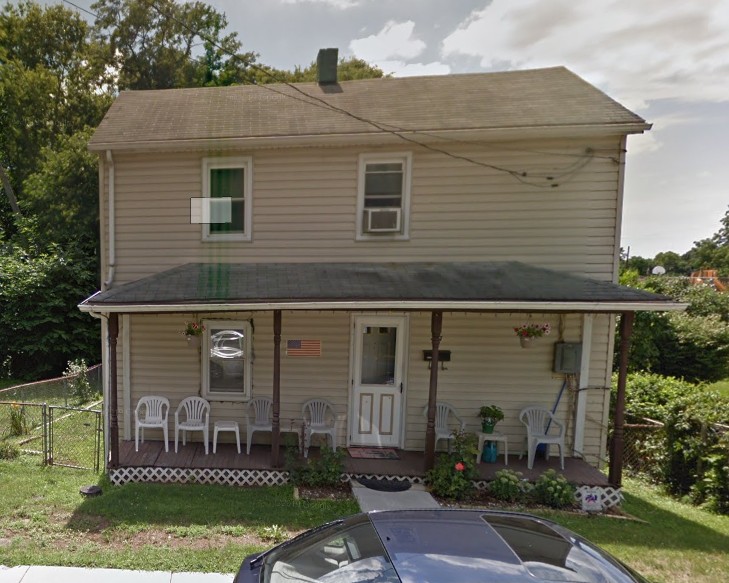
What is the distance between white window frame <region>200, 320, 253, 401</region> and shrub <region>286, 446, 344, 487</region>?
1593 mm

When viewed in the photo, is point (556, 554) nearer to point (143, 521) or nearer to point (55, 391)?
point (143, 521)

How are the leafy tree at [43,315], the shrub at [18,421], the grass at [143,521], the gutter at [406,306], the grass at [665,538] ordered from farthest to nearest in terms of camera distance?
1. the leafy tree at [43,315]
2. the shrub at [18,421]
3. the gutter at [406,306]
4. the grass at [665,538]
5. the grass at [143,521]

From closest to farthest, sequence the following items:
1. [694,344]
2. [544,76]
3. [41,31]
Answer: [544,76] < [694,344] < [41,31]

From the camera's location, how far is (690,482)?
6.14 meters

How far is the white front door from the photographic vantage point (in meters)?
6.77

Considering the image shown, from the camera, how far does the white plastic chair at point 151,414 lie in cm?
633

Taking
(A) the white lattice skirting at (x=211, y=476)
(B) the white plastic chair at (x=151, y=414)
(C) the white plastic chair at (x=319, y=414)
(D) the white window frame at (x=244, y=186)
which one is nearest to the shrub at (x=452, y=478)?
(A) the white lattice skirting at (x=211, y=476)

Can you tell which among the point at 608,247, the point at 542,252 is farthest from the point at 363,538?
the point at 608,247

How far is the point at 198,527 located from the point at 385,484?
254 centimetres

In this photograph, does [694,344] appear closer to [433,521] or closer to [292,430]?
[292,430]

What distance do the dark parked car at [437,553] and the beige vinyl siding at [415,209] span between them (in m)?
4.77

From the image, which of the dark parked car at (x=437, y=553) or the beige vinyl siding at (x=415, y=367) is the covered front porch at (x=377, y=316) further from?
the dark parked car at (x=437, y=553)

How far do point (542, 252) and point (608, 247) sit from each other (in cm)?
103

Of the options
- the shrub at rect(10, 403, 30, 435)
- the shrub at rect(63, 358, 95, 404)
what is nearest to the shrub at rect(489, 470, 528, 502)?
the shrub at rect(10, 403, 30, 435)
